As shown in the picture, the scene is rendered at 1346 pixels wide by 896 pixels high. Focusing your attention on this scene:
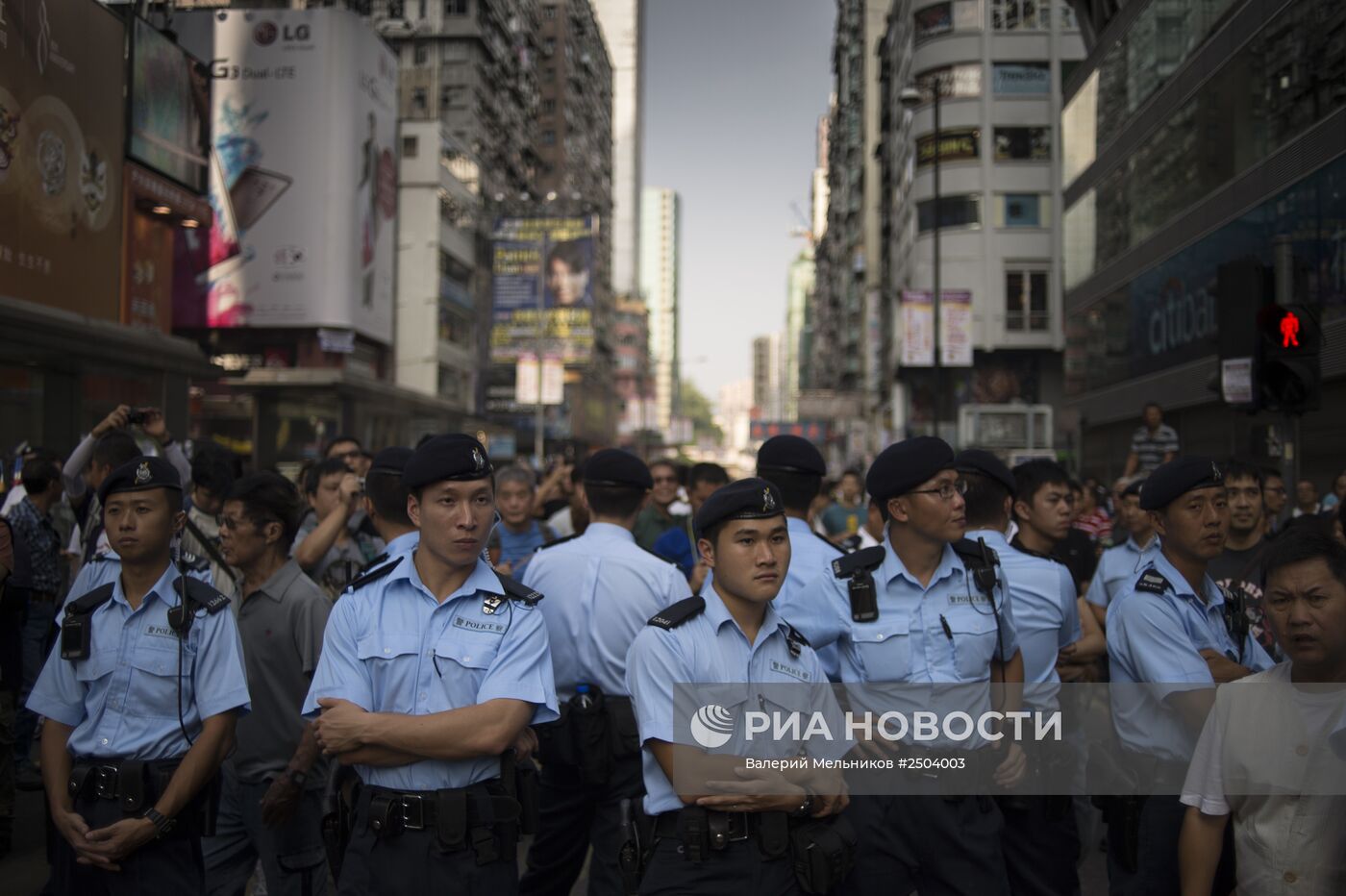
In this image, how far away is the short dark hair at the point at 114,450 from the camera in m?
6.38

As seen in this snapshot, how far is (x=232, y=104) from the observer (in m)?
37.7

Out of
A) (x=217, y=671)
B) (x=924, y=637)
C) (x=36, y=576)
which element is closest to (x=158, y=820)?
(x=217, y=671)

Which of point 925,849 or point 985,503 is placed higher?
point 985,503

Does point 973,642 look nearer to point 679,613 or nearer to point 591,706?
point 679,613

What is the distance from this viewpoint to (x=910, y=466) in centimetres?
405

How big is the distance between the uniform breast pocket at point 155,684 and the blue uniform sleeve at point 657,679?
5.41 feet

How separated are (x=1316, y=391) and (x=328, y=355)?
36728 mm

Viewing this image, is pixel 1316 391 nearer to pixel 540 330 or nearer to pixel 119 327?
pixel 119 327

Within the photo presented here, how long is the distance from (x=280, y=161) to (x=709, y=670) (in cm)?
3893

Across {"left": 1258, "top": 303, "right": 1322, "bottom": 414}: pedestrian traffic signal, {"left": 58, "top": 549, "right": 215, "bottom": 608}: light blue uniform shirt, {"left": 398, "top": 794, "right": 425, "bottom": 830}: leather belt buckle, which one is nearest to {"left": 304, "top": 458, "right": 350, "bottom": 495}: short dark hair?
{"left": 58, "top": 549, "right": 215, "bottom": 608}: light blue uniform shirt

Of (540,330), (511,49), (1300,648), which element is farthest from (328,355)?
(1300,648)

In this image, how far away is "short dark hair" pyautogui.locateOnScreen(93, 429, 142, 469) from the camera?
638cm

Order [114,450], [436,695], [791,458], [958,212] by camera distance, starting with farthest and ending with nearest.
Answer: [958,212] < [114,450] < [791,458] < [436,695]

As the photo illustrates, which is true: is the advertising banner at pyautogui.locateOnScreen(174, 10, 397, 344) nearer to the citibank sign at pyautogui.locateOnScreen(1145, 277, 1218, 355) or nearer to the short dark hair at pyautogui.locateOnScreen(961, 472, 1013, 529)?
the citibank sign at pyautogui.locateOnScreen(1145, 277, 1218, 355)
